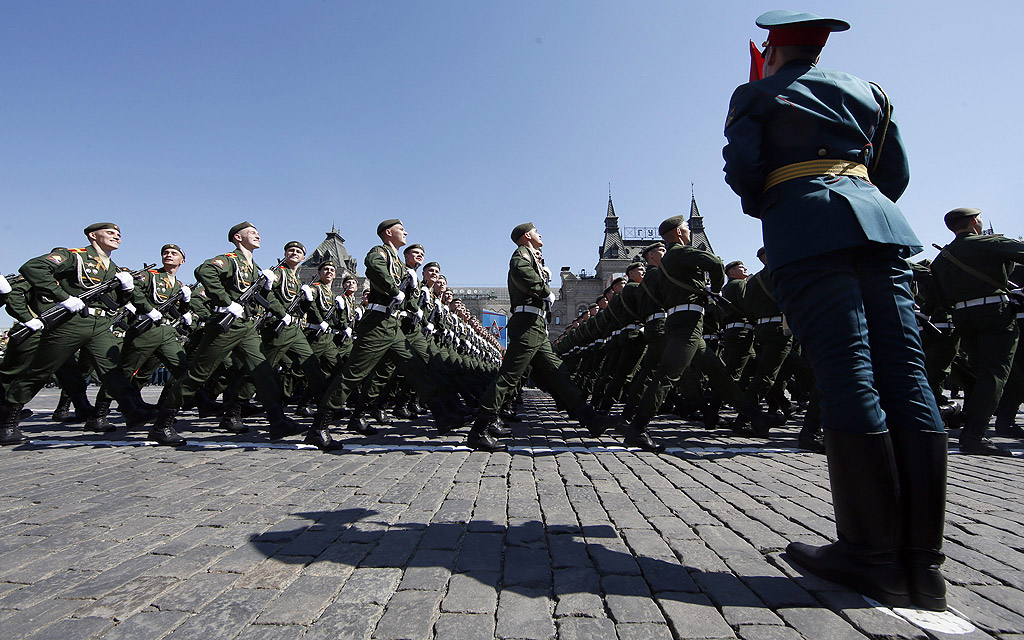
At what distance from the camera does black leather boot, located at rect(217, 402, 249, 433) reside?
7.23 meters

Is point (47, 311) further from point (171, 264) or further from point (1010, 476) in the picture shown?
point (1010, 476)

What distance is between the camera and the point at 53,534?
266cm

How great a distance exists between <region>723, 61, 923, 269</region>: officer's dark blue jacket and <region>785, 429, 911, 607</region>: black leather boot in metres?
0.70

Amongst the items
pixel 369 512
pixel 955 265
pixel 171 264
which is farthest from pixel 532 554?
pixel 171 264

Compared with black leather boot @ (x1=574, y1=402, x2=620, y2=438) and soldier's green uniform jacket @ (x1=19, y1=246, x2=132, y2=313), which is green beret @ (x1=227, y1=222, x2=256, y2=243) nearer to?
soldier's green uniform jacket @ (x1=19, y1=246, x2=132, y2=313)

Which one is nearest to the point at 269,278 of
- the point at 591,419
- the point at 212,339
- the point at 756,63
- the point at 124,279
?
the point at 212,339

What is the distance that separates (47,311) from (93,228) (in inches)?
48.7

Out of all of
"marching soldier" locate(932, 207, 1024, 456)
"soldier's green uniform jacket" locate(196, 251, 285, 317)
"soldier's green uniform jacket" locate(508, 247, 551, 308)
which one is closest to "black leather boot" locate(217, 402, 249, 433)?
"soldier's green uniform jacket" locate(196, 251, 285, 317)

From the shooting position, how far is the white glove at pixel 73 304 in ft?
20.5

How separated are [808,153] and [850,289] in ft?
1.79

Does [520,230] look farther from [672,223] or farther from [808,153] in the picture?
[808,153]

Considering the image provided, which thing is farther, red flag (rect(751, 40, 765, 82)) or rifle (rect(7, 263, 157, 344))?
rifle (rect(7, 263, 157, 344))

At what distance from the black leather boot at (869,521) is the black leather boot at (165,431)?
5.89 meters

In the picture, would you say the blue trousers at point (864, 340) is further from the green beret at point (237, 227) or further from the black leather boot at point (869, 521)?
the green beret at point (237, 227)
